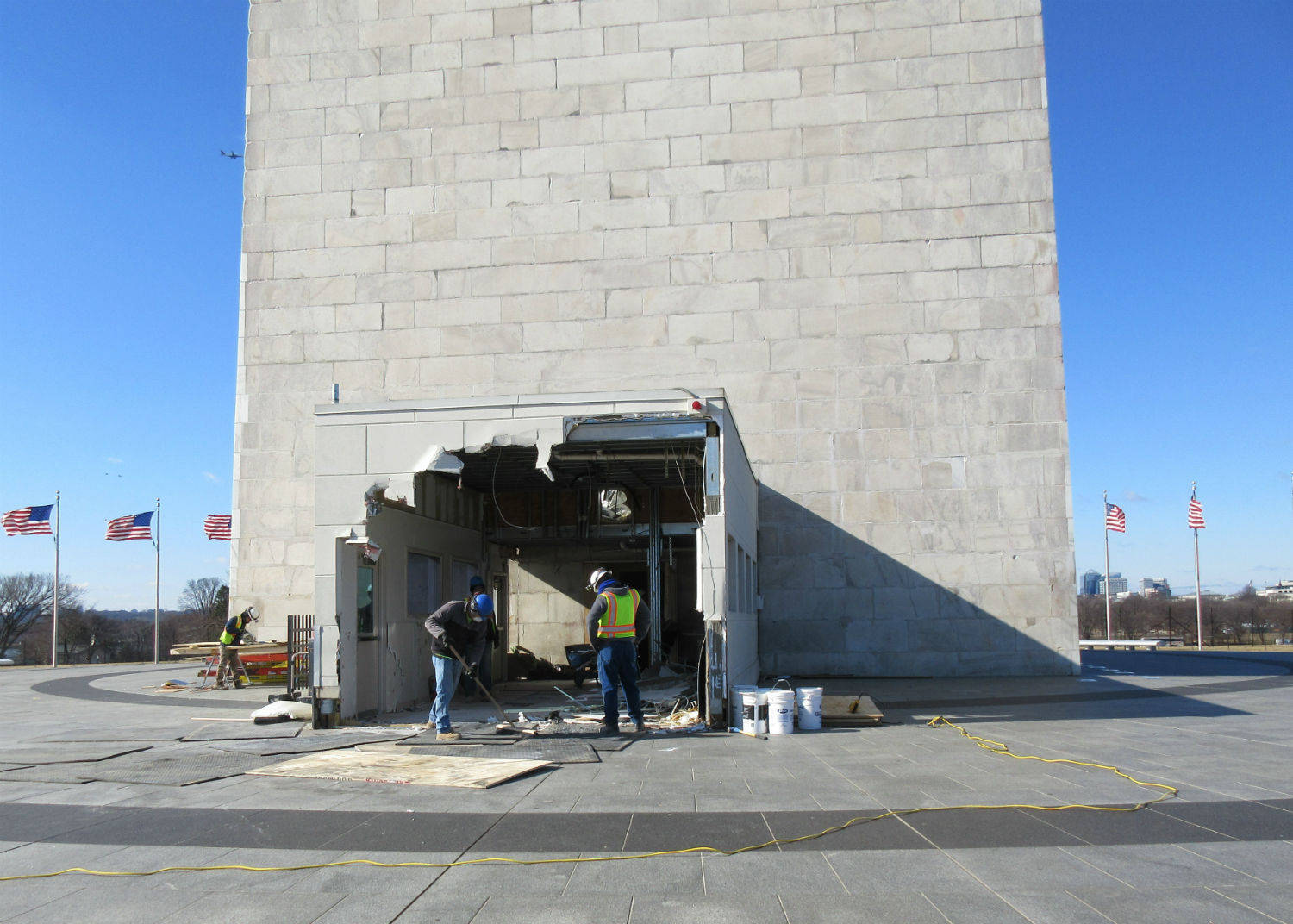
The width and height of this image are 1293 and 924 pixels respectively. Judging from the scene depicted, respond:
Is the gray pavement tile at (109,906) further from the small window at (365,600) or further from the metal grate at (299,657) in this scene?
the metal grate at (299,657)

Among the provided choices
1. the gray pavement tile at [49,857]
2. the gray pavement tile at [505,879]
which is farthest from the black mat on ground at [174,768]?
the gray pavement tile at [505,879]

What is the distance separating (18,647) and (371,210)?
64.2 meters

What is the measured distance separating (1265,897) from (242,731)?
11.1 m

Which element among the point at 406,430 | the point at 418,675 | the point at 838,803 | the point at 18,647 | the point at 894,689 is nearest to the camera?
the point at 838,803

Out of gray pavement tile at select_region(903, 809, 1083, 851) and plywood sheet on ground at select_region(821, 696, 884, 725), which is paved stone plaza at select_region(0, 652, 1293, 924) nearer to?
gray pavement tile at select_region(903, 809, 1083, 851)

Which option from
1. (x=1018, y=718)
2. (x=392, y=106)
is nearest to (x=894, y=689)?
(x=1018, y=718)

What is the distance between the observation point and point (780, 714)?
11.3 m

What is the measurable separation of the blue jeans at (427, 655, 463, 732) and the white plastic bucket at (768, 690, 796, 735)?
3.74 meters

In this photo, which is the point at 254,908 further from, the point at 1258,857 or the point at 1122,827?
the point at 1258,857

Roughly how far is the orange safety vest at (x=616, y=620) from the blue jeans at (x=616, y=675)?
0.33ft

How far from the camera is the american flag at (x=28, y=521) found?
33.3 m

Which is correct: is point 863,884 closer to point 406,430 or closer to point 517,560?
point 406,430

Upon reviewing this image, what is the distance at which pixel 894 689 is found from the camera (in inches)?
691

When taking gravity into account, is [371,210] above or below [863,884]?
above
